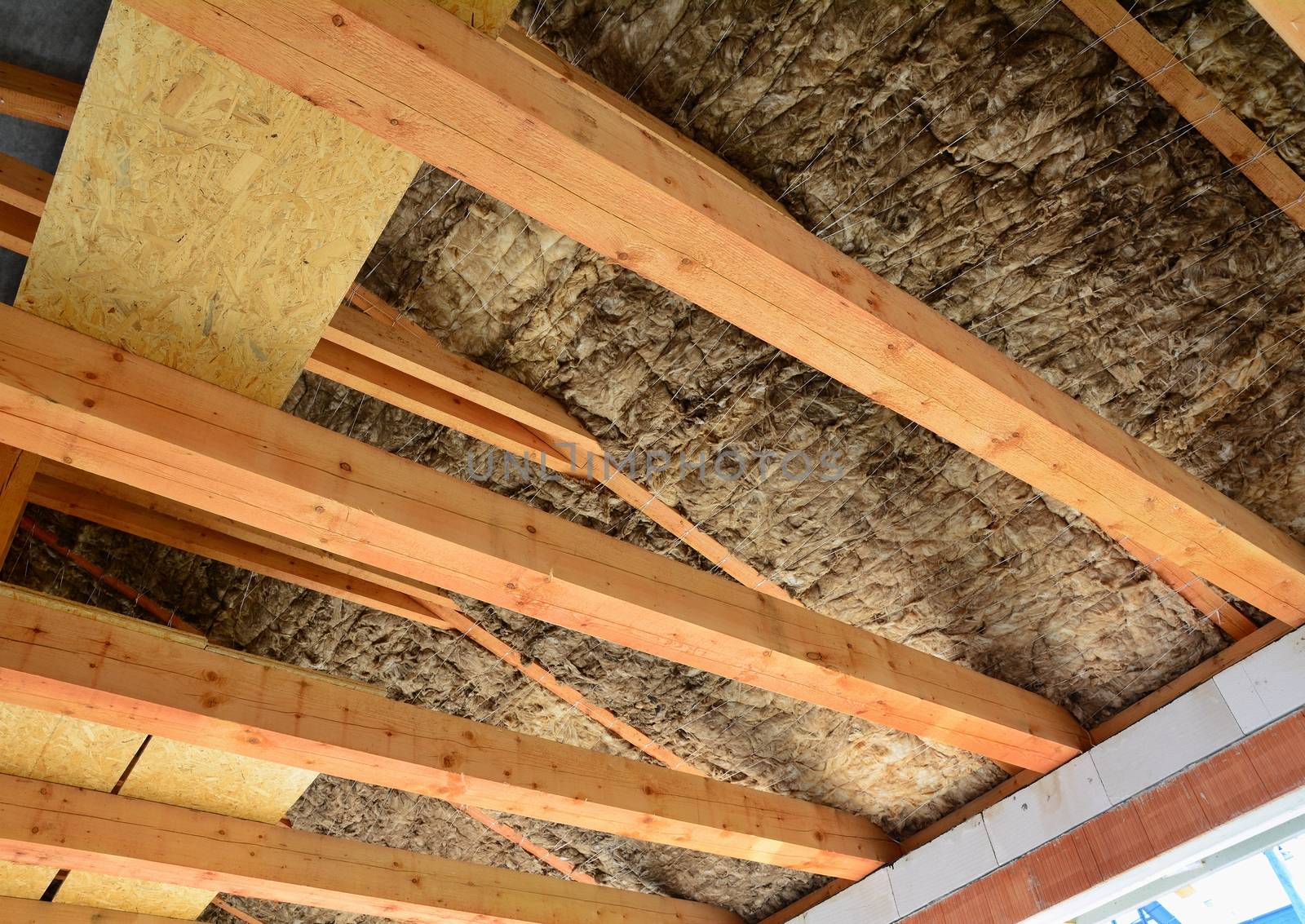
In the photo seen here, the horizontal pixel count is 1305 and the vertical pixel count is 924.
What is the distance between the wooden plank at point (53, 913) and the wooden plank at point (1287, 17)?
506cm

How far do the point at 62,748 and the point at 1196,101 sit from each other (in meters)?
3.93

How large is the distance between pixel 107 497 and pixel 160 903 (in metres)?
2.10

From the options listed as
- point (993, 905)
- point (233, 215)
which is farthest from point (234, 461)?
point (993, 905)

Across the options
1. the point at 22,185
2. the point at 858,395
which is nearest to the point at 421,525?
the point at 22,185

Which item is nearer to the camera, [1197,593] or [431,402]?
[431,402]

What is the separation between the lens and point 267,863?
3.71 metres

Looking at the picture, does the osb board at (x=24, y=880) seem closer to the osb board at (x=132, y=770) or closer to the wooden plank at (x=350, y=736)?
the osb board at (x=132, y=770)

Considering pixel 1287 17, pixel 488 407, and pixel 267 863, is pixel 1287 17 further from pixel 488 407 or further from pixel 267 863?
pixel 267 863

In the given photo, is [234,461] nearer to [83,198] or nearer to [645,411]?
[83,198]

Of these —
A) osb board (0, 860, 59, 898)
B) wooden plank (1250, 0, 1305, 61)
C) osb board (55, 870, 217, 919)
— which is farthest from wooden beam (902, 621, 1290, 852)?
osb board (0, 860, 59, 898)

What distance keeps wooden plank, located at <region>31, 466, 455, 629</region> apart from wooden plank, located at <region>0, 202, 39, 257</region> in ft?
3.67

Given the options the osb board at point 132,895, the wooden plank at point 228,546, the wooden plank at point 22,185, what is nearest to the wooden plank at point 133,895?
the osb board at point 132,895

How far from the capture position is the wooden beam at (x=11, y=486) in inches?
116

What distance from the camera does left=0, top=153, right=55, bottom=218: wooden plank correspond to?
236cm
